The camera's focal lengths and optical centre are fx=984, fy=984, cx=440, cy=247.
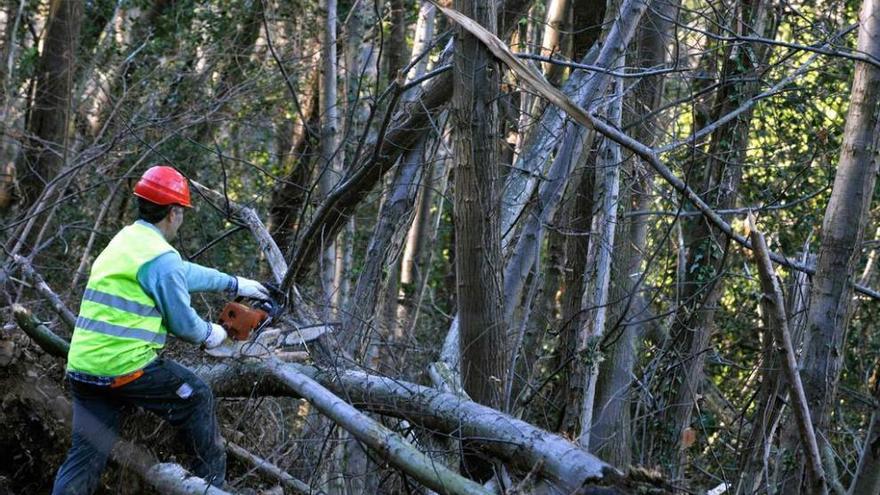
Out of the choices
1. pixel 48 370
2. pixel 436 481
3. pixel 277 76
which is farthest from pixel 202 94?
pixel 436 481

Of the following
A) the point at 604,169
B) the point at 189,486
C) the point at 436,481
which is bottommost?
the point at 189,486

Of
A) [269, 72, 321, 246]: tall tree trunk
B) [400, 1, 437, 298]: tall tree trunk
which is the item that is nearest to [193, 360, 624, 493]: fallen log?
[269, 72, 321, 246]: tall tree trunk

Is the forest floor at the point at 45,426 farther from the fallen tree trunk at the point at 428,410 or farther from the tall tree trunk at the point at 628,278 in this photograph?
the tall tree trunk at the point at 628,278

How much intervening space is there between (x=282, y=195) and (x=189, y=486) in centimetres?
815

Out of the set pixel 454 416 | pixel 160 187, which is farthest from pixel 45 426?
pixel 454 416

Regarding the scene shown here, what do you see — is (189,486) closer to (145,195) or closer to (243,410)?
(243,410)

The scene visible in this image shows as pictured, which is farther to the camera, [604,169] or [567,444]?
[604,169]

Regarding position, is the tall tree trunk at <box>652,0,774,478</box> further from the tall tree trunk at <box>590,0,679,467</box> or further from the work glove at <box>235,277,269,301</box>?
the work glove at <box>235,277,269,301</box>

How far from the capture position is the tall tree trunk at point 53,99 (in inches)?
490

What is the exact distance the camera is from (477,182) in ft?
15.8

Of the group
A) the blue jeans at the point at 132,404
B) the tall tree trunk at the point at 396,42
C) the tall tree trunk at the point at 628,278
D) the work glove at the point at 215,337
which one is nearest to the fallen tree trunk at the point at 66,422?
the blue jeans at the point at 132,404

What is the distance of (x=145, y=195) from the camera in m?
5.34

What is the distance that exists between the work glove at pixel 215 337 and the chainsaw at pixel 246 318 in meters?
0.13

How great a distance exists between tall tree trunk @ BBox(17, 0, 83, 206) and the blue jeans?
7.52 metres
